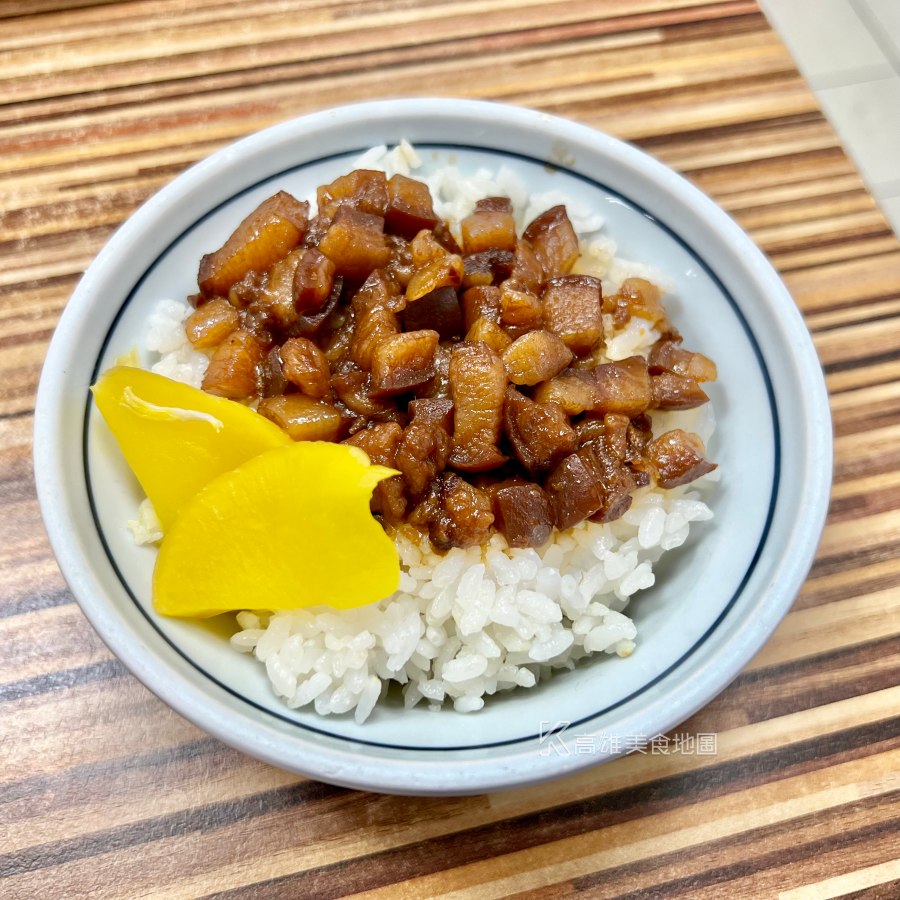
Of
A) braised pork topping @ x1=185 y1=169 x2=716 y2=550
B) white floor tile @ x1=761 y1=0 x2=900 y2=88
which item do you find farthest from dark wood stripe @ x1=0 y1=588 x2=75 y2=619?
white floor tile @ x1=761 y1=0 x2=900 y2=88

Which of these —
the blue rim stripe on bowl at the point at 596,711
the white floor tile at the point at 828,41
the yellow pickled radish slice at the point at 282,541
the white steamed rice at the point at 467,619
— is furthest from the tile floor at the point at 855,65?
the yellow pickled radish slice at the point at 282,541

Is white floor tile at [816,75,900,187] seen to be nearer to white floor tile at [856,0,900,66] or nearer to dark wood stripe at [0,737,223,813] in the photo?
white floor tile at [856,0,900,66]

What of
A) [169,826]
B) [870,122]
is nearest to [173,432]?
[169,826]

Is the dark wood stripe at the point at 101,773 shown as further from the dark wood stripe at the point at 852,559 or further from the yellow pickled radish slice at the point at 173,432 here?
the dark wood stripe at the point at 852,559

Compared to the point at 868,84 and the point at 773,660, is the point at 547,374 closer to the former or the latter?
the point at 773,660

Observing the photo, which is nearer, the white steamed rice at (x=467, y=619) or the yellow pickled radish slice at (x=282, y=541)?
the yellow pickled radish slice at (x=282, y=541)

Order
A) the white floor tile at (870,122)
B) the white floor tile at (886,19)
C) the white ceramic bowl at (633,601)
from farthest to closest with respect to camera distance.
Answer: the white floor tile at (886,19)
the white floor tile at (870,122)
the white ceramic bowl at (633,601)

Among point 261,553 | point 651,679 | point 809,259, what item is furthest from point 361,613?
point 809,259
